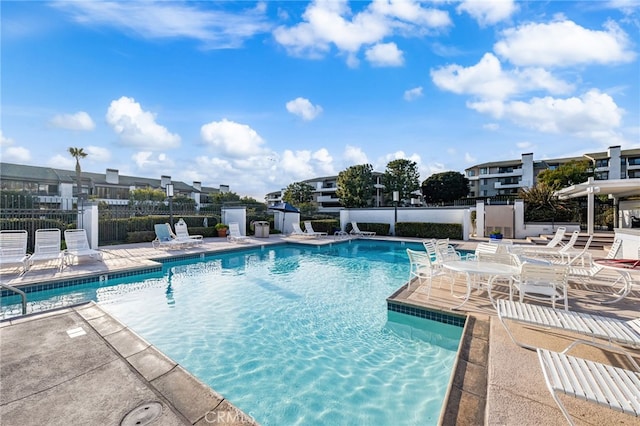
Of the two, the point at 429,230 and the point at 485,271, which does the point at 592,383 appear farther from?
the point at 429,230

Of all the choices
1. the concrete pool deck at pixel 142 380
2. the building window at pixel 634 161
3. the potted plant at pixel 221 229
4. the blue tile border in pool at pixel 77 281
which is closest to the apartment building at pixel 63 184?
the potted plant at pixel 221 229

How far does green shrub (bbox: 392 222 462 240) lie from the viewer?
642 inches

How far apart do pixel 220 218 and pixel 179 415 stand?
55.8 feet

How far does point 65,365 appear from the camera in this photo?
9.62ft

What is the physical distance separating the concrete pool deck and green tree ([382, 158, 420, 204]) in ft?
123

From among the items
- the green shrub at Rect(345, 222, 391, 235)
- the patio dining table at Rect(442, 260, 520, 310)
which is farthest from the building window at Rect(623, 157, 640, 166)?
the patio dining table at Rect(442, 260, 520, 310)

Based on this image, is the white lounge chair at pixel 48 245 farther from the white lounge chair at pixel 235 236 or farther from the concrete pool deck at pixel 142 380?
the white lounge chair at pixel 235 236

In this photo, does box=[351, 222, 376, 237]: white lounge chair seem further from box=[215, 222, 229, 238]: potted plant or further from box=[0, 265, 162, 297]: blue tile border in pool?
box=[0, 265, 162, 297]: blue tile border in pool

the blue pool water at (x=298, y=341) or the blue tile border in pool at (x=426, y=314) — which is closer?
the blue pool water at (x=298, y=341)

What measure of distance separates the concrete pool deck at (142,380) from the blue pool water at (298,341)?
0.60 meters

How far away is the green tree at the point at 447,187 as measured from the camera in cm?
4297

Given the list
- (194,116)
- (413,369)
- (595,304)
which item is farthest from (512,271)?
(194,116)

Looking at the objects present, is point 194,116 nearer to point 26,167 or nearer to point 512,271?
point 512,271

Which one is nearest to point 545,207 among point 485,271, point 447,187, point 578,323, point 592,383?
point 485,271
